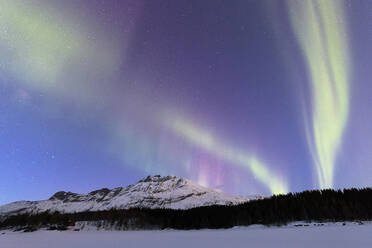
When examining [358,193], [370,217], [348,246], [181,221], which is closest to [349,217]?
[370,217]

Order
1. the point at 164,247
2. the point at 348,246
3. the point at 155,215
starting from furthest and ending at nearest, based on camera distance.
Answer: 1. the point at 155,215
2. the point at 164,247
3. the point at 348,246

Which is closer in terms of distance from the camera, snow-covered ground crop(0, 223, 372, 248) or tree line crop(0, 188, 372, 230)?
snow-covered ground crop(0, 223, 372, 248)

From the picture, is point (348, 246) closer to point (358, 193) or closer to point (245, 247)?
point (245, 247)

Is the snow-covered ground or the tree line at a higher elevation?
the tree line

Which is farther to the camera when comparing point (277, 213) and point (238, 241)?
point (277, 213)

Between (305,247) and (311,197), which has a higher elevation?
(311,197)

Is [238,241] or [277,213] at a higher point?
→ [277,213]

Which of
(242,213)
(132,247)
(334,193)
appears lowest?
(132,247)

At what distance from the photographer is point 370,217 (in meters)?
53.6

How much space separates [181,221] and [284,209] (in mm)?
34858

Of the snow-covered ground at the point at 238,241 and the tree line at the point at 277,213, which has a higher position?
the tree line at the point at 277,213

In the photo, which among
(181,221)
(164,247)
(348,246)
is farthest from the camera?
(181,221)

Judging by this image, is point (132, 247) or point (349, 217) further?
point (349, 217)

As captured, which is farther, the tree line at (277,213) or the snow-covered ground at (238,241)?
the tree line at (277,213)
